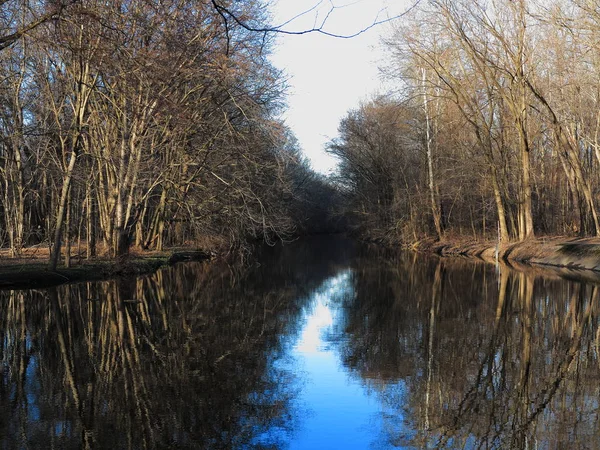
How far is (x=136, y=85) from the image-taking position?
71.9ft

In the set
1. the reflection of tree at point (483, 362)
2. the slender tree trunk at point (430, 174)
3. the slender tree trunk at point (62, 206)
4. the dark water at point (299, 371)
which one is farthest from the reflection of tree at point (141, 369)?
the slender tree trunk at point (430, 174)

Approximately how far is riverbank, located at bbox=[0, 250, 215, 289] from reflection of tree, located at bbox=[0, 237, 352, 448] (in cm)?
166

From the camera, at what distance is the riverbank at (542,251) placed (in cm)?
2572

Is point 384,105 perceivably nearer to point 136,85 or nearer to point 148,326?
point 136,85

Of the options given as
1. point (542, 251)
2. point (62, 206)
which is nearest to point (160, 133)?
point (62, 206)

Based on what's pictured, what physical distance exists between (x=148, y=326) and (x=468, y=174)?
25761 mm

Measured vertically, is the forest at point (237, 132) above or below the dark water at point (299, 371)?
above

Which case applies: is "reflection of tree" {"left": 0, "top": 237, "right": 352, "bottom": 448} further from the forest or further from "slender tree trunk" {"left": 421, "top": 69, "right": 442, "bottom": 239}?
"slender tree trunk" {"left": 421, "top": 69, "right": 442, "bottom": 239}

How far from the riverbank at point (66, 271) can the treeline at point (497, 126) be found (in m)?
16.0

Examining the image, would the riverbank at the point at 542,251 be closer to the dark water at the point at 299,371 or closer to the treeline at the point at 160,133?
the dark water at the point at 299,371

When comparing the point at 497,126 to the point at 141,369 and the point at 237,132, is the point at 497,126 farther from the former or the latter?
the point at 141,369

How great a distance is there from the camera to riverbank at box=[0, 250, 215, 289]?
19.2m

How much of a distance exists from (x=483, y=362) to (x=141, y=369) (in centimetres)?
471

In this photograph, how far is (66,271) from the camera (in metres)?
20.6
